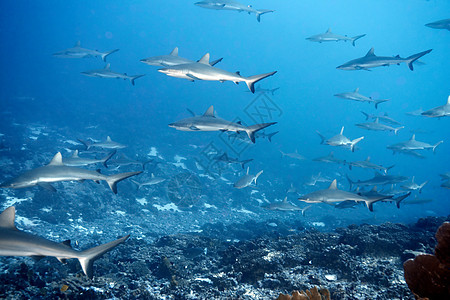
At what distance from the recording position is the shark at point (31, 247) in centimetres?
342

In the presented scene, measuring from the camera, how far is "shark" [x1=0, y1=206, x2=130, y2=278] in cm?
342

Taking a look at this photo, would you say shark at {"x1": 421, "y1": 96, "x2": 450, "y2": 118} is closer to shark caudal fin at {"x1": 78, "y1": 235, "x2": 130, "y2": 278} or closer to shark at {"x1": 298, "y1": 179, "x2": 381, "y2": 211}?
shark at {"x1": 298, "y1": 179, "x2": 381, "y2": 211}

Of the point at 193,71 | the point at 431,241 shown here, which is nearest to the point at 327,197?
the point at 431,241

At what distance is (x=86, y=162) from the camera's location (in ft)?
36.3

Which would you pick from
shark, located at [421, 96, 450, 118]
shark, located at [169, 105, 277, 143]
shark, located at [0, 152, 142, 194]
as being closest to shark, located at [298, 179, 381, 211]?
shark, located at [169, 105, 277, 143]

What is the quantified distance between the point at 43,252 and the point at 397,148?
1877 cm

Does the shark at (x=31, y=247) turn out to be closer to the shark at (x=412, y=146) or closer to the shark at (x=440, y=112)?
the shark at (x=440, y=112)

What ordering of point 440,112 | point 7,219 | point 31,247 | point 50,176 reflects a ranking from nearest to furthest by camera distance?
point 31,247, point 7,219, point 50,176, point 440,112

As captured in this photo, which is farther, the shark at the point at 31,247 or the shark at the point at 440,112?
the shark at the point at 440,112

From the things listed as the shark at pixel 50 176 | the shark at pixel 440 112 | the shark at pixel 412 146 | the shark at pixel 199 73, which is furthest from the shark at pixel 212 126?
the shark at pixel 412 146

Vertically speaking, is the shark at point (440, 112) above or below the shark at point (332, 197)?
above

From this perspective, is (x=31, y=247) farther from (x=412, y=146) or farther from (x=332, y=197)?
(x=412, y=146)

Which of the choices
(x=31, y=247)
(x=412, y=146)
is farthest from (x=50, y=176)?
(x=412, y=146)

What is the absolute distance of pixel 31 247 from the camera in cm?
352
